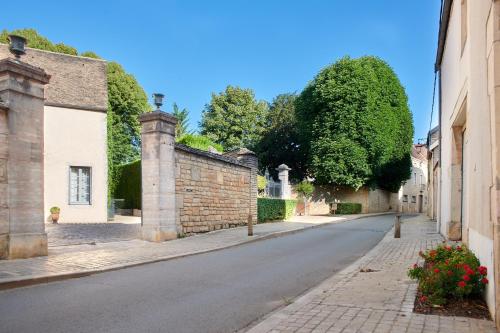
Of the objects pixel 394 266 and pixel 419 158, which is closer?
pixel 394 266

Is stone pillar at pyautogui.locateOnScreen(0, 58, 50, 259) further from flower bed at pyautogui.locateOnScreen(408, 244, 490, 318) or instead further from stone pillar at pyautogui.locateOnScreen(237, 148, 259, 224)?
stone pillar at pyautogui.locateOnScreen(237, 148, 259, 224)

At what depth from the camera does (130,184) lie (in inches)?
1097

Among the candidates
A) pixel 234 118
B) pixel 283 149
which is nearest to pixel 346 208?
pixel 283 149

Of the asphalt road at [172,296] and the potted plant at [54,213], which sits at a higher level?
the potted plant at [54,213]

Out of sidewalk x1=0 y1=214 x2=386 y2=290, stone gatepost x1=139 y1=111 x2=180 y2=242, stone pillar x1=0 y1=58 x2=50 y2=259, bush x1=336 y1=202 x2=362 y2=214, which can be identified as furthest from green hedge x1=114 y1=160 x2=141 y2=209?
stone pillar x1=0 y1=58 x2=50 y2=259

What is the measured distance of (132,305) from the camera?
5762 millimetres

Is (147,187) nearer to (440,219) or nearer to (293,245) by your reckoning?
(293,245)

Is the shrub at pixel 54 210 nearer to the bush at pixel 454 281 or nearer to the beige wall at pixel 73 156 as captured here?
the beige wall at pixel 73 156

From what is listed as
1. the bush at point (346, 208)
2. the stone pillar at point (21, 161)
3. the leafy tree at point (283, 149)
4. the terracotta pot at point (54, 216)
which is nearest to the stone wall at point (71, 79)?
the terracotta pot at point (54, 216)

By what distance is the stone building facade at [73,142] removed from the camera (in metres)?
19.7

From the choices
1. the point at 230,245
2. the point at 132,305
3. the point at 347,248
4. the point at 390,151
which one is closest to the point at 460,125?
the point at 347,248

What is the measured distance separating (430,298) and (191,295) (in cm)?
326

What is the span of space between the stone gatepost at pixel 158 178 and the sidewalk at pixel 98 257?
19.0 inches

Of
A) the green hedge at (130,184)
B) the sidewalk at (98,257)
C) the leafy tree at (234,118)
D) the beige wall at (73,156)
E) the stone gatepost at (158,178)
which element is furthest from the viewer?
the leafy tree at (234,118)
